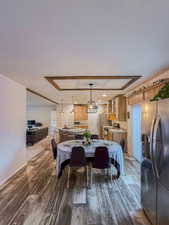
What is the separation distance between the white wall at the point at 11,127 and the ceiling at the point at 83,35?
86cm

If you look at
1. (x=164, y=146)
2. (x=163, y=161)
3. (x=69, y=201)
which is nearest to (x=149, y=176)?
(x=163, y=161)

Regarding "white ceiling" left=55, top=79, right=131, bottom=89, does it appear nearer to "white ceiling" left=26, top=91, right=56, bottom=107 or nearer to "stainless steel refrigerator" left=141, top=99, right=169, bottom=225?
"white ceiling" left=26, top=91, right=56, bottom=107

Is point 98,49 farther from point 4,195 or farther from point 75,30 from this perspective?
point 4,195

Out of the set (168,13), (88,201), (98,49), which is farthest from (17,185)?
(168,13)

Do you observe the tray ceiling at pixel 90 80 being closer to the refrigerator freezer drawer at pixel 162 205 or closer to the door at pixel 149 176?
the door at pixel 149 176

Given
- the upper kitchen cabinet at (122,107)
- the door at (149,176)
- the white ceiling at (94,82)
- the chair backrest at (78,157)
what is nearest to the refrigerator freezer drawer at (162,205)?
the door at (149,176)

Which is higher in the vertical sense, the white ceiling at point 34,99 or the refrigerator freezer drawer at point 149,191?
the white ceiling at point 34,99

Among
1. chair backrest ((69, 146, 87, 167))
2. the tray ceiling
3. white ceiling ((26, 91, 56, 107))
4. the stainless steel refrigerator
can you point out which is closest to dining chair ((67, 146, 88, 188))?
chair backrest ((69, 146, 87, 167))

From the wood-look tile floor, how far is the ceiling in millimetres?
2505

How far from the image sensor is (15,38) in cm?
193

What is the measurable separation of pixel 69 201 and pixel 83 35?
9.02 feet

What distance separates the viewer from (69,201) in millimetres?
2838

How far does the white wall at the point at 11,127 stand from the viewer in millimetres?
3592

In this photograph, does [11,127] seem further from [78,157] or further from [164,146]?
[164,146]
